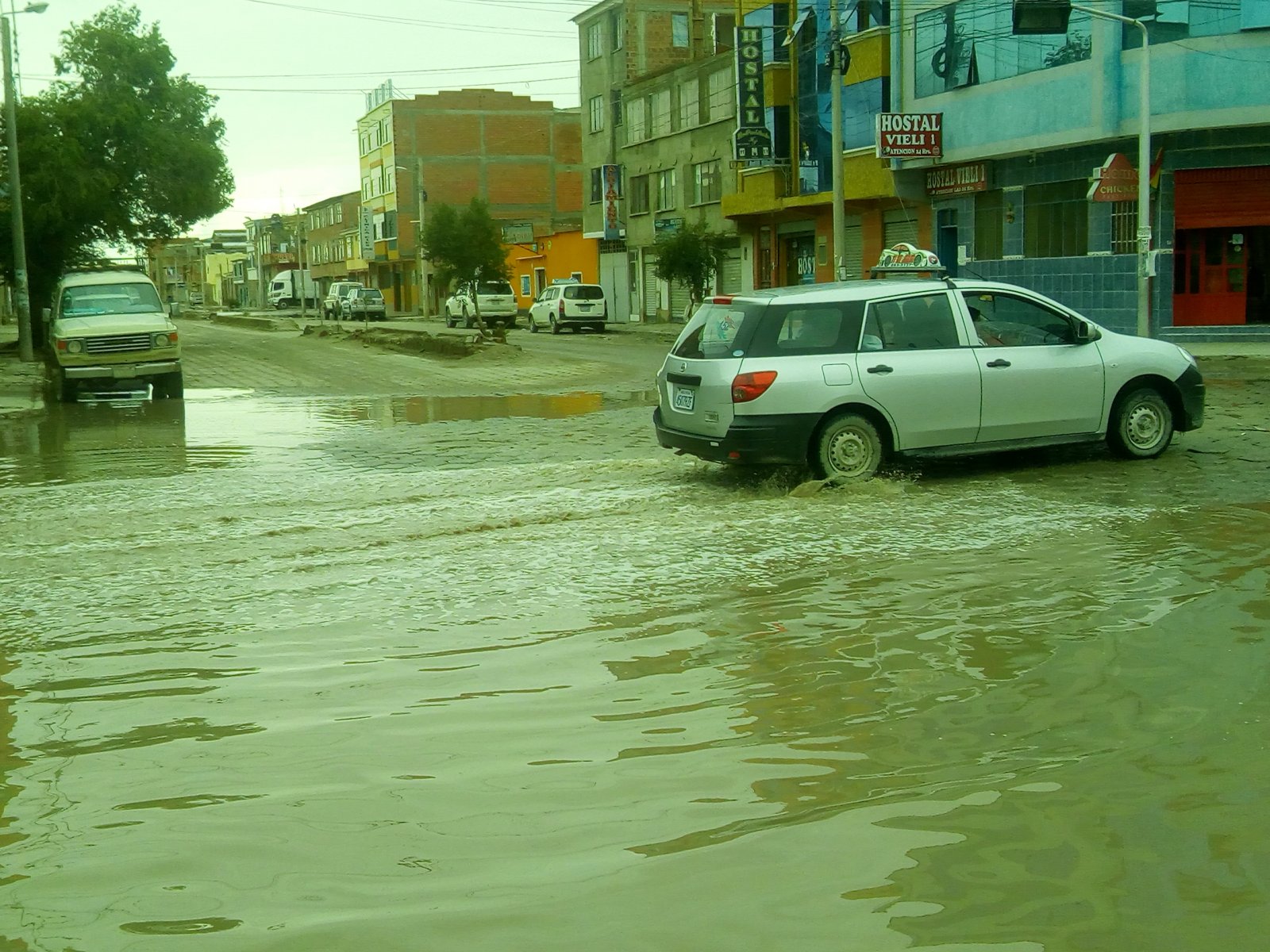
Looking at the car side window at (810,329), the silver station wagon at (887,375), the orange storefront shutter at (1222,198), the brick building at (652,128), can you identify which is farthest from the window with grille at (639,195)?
the car side window at (810,329)

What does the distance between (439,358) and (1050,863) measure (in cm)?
2919

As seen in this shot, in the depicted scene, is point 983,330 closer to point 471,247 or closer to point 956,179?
point 956,179

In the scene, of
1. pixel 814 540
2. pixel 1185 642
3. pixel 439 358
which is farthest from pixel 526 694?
pixel 439 358

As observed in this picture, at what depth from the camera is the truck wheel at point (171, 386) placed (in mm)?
23234

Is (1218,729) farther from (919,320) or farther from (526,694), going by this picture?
(919,320)

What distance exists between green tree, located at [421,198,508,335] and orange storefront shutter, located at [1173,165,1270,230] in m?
33.1

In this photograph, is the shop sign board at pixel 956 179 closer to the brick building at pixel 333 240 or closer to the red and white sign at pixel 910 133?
the red and white sign at pixel 910 133

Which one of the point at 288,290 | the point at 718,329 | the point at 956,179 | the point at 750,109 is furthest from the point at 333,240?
the point at 718,329

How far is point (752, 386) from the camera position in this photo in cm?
1099

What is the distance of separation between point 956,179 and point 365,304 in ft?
124

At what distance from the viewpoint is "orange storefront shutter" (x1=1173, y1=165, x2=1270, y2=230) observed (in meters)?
28.0

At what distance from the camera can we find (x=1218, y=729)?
5.11 meters

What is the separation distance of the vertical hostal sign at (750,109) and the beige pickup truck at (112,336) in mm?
21773

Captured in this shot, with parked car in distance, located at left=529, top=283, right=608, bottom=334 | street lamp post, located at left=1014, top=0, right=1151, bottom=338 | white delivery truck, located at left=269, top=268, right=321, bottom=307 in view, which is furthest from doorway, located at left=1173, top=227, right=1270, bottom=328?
white delivery truck, located at left=269, top=268, right=321, bottom=307
